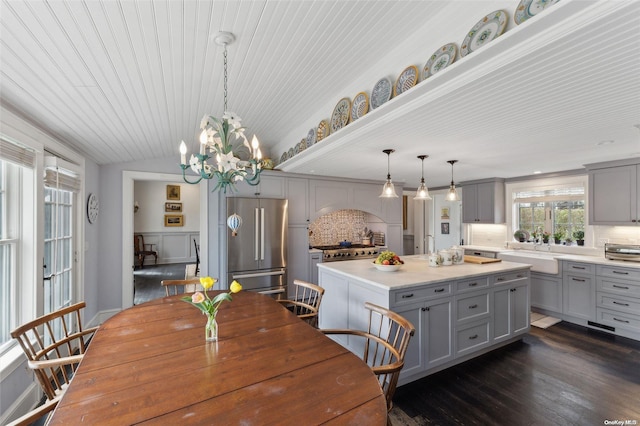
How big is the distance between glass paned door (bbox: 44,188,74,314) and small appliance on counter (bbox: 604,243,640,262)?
657 centimetres

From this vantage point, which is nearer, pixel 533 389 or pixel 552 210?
pixel 533 389

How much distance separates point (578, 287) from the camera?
3834mm

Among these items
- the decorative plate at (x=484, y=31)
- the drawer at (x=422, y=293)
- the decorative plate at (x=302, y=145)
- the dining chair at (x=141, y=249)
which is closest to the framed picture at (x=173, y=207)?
the dining chair at (x=141, y=249)

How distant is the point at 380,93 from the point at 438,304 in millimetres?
1947

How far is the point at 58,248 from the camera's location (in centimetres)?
274

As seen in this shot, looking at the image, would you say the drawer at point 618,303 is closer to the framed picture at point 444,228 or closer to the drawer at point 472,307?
the drawer at point 472,307

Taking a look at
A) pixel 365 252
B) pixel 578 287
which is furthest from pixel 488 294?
pixel 365 252

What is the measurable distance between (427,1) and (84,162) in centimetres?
387

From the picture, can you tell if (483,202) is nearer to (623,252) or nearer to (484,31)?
(623,252)

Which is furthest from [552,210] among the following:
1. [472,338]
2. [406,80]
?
[406,80]

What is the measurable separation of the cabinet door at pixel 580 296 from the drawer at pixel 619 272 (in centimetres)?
15

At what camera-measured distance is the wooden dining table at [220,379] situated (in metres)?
0.92

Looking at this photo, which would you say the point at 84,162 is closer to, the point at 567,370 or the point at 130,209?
the point at 130,209

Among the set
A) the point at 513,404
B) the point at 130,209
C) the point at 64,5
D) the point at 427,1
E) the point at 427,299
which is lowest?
the point at 513,404
